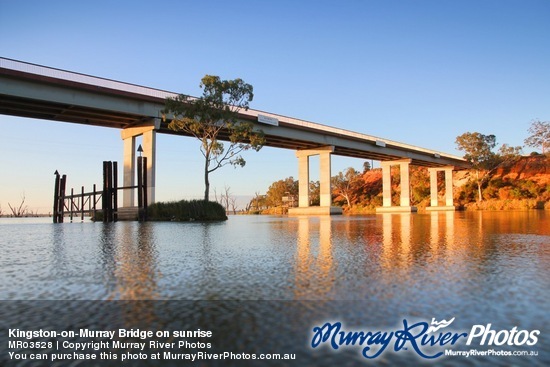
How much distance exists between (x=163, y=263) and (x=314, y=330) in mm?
3302

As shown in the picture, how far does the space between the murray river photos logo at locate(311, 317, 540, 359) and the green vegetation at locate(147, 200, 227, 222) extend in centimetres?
2127

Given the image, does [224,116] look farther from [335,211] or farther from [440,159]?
[440,159]

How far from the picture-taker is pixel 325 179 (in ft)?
162

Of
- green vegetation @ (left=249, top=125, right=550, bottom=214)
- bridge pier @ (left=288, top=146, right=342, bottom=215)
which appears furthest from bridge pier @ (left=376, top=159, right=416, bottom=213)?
bridge pier @ (left=288, top=146, right=342, bottom=215)

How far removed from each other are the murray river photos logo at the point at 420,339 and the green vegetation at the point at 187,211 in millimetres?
21270

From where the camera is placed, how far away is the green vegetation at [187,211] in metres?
23.2

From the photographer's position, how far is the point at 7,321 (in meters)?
2.45

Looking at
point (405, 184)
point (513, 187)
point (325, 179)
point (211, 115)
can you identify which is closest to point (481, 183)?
point (513, 187)

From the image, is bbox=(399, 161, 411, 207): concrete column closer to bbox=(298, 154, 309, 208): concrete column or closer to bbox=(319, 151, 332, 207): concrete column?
bbox=(319, 151, 332, 207): concrete column

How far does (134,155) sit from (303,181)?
2304 centimetres

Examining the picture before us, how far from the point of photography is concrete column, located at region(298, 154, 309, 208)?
48812 millimetres

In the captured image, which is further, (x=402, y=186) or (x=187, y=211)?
(x=402, y=186)

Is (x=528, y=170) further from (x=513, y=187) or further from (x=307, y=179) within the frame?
(x=307, y=179)

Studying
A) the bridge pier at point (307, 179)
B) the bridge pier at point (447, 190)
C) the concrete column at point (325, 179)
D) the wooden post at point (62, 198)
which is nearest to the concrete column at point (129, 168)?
the wooden post at point (62, 198)
